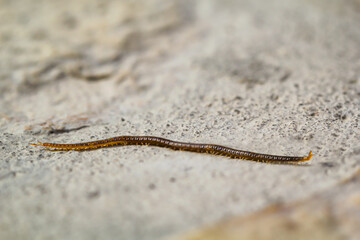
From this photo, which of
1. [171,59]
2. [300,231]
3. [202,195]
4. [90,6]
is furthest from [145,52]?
[300,231]

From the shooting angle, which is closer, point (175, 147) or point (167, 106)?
point (175, 147)

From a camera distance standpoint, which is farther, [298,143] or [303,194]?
[298,143]

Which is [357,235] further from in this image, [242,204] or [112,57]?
[112,57]

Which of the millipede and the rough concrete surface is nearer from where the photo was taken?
the rough concrete surface

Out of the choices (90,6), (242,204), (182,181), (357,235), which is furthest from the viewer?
(90,6)

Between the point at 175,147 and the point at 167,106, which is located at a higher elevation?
the point at 167,106
